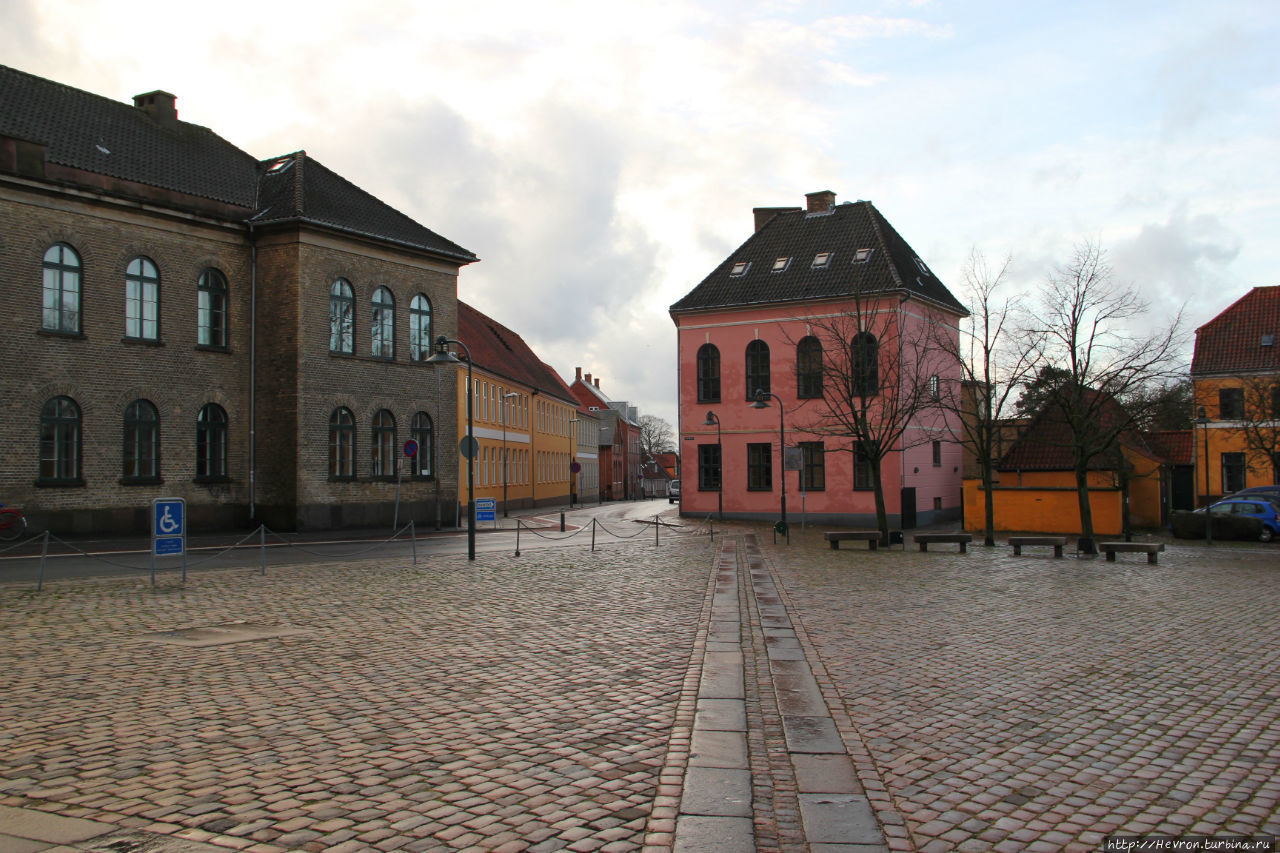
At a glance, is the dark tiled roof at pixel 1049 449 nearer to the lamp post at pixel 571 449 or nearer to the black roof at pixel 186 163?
the black roof at pixel 186 163

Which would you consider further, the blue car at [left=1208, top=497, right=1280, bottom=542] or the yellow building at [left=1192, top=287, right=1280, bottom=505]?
the yellow building at [left=1192, top=287, right=1280, bottom=505]

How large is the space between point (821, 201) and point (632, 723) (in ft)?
129

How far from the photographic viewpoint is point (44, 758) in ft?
19.8

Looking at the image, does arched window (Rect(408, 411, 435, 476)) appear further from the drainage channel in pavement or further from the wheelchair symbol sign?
the drainage channel in pavement

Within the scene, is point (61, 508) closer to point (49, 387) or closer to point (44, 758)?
point (49, 387)

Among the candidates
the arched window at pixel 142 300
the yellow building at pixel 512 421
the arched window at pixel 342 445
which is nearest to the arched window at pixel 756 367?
the yellow building at pixel 512 421

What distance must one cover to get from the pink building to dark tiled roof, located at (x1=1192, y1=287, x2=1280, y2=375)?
17.3 metres

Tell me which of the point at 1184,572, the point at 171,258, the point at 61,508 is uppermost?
the point at 171,258

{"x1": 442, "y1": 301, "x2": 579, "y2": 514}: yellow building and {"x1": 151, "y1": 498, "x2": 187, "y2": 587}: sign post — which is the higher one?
{"x1": 442, "y1": 301, "x2": 579, "y2": 514}: yellow building

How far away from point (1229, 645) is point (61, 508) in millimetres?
27146

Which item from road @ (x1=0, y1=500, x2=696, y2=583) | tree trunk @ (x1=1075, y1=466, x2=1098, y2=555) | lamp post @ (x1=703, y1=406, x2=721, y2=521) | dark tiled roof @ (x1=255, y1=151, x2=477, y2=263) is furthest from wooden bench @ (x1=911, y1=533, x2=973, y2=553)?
dark tiled roof @ (x1=255, y1=151, x2=477, y2=263)

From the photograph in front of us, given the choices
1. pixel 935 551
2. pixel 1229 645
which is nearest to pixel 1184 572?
pixel 935 551

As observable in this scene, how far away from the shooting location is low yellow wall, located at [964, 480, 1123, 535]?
1282 inches

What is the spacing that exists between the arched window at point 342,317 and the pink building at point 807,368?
47.7 ft
